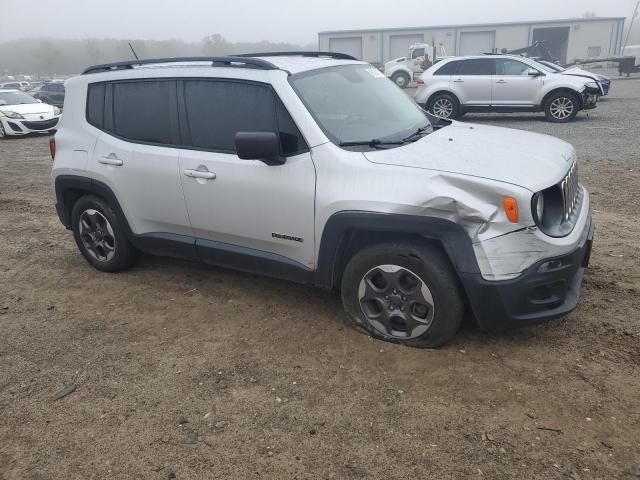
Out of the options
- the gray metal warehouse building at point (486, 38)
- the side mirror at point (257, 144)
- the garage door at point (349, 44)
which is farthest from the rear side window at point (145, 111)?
the garage door at point (349, 44)

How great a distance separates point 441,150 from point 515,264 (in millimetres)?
905

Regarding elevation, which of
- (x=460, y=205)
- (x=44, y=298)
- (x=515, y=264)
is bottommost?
(x=44, y=298)

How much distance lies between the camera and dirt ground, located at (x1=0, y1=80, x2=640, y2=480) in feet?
8.41

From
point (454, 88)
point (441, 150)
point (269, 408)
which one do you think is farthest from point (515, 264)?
point (454, 88)

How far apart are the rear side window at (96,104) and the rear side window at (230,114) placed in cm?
99

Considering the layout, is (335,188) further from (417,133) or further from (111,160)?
(111,160)

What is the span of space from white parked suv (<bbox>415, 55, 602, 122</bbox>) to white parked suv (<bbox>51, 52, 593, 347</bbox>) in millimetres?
9878

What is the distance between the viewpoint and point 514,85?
520 inches

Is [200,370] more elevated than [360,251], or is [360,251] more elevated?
[360,251]

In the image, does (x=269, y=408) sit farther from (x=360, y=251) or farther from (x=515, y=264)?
(x=515, y=264)

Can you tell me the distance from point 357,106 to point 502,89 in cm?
1071

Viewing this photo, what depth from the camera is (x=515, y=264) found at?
2961 mm

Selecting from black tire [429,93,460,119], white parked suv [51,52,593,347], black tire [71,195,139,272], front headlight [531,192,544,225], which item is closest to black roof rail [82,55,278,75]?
white parked suv [51,52,593,347]

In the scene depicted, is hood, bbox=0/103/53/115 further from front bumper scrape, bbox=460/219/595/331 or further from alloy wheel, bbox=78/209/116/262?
front bumper scrape, bbox=460/219/595/331
